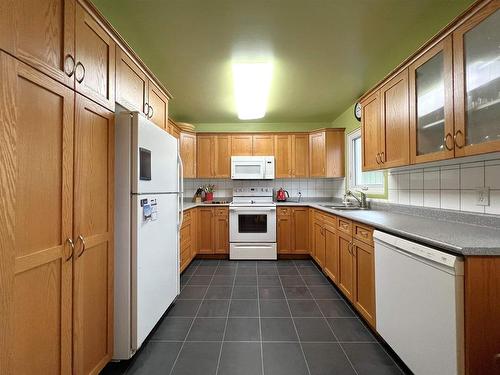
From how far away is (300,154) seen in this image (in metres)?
4.20

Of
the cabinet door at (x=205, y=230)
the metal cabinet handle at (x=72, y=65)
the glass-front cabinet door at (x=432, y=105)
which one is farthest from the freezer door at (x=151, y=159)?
the glass-front cabinet door at (x=432, y=105)

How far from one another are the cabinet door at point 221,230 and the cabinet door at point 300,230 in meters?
1.08

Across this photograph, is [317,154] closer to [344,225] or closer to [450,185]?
[344,225]

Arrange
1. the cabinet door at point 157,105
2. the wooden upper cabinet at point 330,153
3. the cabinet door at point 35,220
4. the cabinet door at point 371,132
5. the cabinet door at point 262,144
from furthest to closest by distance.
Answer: the cabinet door at point 262,144, the wooden upper cabinet at point 330,153, the cabinet door at point 371,132, the cabinet door at point 157,105, the cabinet door at point 35,220

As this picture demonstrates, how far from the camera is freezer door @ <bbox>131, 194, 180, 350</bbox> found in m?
1.51

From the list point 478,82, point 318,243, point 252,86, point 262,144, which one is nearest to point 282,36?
point 252,86

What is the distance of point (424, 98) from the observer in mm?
1679

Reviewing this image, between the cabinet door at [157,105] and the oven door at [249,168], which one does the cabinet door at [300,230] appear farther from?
the cabinet door at [157,105]

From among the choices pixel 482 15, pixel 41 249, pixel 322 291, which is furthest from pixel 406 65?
pixel 41 249

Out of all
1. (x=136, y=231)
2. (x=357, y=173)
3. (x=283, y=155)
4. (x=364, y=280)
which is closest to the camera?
(x=136, y=231)

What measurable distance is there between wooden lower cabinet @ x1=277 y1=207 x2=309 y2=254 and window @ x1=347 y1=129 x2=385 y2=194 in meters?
0.88

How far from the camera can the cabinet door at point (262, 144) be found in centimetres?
418

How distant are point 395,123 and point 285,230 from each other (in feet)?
7.61

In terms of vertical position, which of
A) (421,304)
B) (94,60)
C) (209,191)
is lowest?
(421,304)
